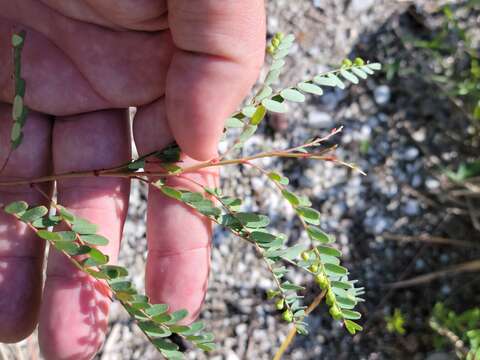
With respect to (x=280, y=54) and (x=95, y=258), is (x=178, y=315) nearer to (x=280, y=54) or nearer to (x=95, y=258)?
(x=95, y=258)

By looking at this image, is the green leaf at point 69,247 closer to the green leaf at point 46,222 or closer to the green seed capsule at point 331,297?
the green leaf at point 46,222

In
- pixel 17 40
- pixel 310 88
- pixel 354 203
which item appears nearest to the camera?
pixel 17 40

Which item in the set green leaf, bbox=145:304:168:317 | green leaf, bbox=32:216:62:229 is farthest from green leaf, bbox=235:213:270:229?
green leaf, bbox=32:216:62:229

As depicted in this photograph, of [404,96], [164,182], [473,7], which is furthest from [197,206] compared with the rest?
[473,7]

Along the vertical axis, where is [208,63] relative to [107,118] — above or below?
above

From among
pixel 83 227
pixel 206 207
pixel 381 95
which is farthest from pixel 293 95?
pixel 381 95

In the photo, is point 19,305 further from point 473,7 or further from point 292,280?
point 473,7
